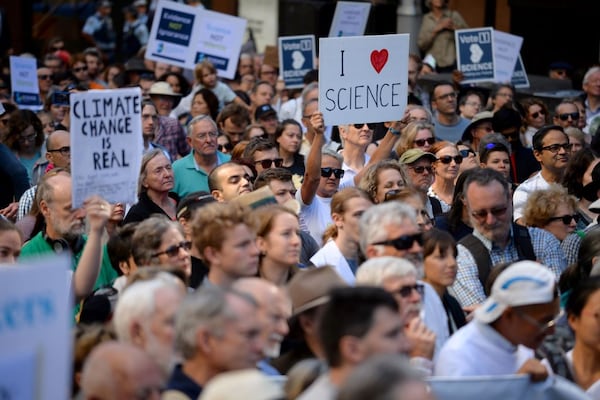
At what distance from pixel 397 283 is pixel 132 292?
1191 mm

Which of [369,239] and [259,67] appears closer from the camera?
[369,239]

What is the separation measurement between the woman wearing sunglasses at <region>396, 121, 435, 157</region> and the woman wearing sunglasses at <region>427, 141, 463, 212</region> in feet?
1.83

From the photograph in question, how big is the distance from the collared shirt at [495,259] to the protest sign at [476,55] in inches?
317

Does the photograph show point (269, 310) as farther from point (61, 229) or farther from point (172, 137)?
point (172, 137)

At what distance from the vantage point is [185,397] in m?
5.21

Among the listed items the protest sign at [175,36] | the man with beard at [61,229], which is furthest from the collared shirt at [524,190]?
the protest sign at [175,36]

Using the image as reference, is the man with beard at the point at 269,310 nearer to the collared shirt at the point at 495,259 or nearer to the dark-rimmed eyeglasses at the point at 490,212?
the collared shirt at the point at 495,259

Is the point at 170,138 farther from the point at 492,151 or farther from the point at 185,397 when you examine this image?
the point at 185,397

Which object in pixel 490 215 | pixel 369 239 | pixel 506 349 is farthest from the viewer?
pixel 490 215

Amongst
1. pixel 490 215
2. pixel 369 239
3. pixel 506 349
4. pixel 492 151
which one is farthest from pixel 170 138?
pixel 506 349

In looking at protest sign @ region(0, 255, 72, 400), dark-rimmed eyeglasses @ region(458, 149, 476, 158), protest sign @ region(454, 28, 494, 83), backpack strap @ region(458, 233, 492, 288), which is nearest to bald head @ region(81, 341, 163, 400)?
protest sign @ region(0, 255, 72, 400)

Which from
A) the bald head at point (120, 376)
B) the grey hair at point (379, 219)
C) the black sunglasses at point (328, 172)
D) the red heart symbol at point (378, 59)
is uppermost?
the red heart symbol at point (378, 59)

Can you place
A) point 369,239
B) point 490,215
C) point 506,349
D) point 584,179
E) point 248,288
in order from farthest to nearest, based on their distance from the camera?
point 584,179 < point 490,215 < point 369,239 < point 506,349 < point 248,288

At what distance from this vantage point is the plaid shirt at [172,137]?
14172mm
